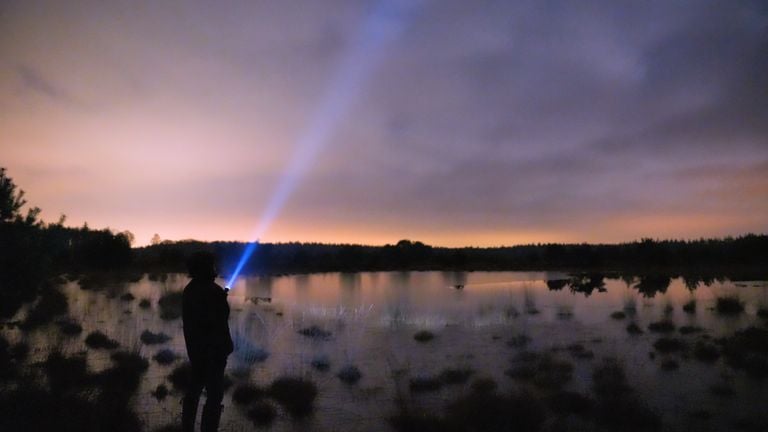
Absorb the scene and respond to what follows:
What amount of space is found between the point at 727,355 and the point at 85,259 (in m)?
59.8

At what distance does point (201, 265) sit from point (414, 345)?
34.9 feet

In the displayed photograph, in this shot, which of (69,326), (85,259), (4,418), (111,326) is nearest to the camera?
(4,418)

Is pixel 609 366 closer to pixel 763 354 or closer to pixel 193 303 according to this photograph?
pixel 763 354

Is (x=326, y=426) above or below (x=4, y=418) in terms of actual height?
below

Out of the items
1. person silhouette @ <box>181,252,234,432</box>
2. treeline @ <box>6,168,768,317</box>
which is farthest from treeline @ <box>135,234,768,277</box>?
person silhouette @ <box>181,252,234,432</box>

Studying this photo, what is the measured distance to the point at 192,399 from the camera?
21.0ft

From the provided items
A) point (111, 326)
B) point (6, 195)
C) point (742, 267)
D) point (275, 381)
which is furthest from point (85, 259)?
point (742, 267)

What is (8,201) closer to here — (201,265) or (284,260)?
(201,265)

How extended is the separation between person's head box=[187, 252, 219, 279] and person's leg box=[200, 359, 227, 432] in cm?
107

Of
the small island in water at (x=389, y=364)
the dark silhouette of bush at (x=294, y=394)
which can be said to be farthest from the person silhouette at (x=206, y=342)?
the dark silhouette of bush at (x=294, y=394)

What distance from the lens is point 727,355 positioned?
42.8ft

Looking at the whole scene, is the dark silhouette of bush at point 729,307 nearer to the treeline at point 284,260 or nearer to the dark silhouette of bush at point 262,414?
the treeline at point 284,260

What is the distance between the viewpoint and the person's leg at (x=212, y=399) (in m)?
6.33

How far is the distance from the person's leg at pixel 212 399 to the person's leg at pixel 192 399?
0.09m
